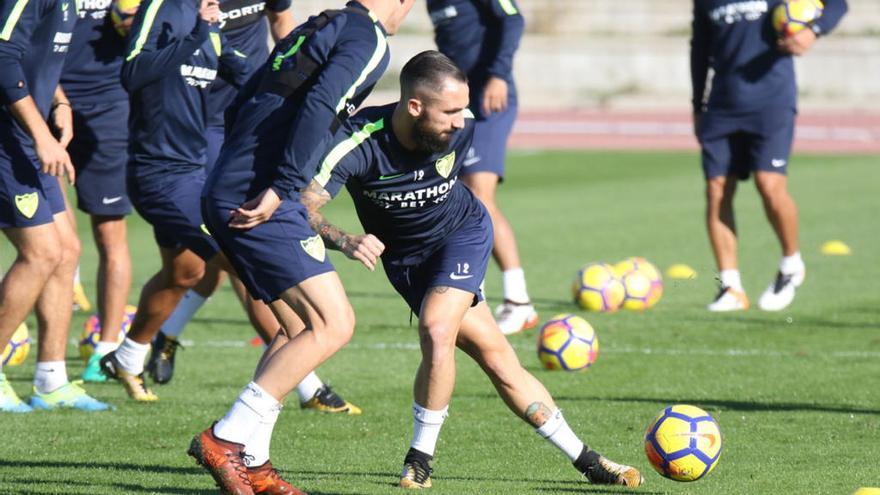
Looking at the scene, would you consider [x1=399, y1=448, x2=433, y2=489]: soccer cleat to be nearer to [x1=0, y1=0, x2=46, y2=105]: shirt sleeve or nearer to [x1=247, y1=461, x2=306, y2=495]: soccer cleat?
[x1=247, y1=461, x2=306, y2=495]: soccer cleat

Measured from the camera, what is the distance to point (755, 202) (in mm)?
18250

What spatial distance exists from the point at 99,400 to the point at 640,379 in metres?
2.87

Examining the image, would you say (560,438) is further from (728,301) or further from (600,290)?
(728,301)

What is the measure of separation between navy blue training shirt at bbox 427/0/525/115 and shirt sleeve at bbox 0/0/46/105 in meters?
3.95

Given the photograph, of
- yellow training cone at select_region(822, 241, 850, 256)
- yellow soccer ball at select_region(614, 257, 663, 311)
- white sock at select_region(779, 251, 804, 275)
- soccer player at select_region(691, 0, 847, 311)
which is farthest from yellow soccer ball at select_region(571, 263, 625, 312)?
yellow training cone at select_region(822, 241, 850, 256)

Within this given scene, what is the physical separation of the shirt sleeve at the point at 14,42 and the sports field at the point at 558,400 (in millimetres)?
1559

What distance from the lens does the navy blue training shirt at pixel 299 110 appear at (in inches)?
214

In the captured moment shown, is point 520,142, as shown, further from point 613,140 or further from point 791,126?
point 791,126

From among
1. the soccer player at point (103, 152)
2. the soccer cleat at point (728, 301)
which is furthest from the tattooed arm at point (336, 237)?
the soccer cleat at point (728, 301)

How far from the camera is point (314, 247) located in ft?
18.4

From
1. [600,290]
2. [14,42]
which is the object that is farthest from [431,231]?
[600,290]

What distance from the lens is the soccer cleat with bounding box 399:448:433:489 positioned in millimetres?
5848

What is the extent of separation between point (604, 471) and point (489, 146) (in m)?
4.81

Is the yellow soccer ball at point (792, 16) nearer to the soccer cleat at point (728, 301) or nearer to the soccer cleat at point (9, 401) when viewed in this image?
the soccer cleat at point (728, 301)
